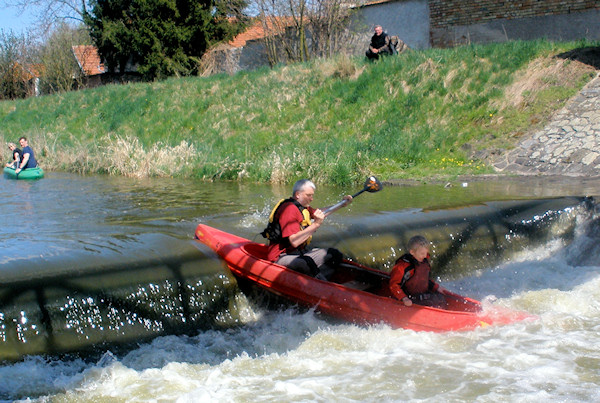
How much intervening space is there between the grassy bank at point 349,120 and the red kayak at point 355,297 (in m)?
6.51

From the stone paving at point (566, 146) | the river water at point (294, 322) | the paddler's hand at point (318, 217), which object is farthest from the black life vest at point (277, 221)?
the stone paving at point (566, 146)

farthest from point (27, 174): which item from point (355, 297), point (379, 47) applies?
point (355, 297)

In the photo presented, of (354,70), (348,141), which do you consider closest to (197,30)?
(354,70)

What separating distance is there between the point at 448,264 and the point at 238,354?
3.58m

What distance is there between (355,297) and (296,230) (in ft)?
2.91

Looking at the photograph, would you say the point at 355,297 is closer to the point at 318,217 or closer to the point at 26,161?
the point at 318,217

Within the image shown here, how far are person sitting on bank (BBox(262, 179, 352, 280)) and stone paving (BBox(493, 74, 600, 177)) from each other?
7.82 meters

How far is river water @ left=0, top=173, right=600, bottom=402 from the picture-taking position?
16.7 feet

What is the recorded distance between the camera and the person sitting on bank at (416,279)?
6242mm

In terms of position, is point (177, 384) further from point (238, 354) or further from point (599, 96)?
point (599, 96)

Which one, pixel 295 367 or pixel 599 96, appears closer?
pixel 295 367

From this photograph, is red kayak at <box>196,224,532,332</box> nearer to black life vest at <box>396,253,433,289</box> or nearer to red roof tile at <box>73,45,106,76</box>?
black life vest at <box>396,253,433,289</box>

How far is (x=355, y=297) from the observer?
6223 mm

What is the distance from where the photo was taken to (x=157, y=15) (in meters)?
31.3
